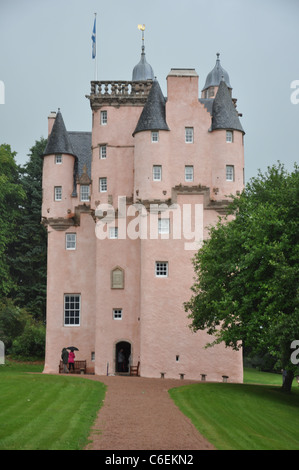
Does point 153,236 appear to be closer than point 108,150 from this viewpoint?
Yes

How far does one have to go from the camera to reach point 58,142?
58656 mm

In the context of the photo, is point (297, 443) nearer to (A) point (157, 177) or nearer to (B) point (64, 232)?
(A) point (157, 177)

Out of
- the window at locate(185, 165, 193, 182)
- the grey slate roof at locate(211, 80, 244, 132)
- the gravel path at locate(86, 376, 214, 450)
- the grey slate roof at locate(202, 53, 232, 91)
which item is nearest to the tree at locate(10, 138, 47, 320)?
the grey slate roof at locate(202, 53, 232, 91)

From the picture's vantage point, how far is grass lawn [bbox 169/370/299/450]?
2352 cm

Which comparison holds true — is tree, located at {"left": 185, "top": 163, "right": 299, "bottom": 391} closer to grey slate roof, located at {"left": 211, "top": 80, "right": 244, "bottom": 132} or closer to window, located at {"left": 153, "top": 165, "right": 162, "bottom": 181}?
window, located at {"left": 153, "top": 165, "right": 162, "bottom": 181}

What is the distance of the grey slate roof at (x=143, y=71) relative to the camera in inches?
2562

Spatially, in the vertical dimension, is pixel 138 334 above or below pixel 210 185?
below

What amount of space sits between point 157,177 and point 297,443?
99.8 ft

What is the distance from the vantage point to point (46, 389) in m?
34.3

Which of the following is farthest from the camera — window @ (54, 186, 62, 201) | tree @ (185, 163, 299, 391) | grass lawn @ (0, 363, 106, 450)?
window @ (54, 186, 62, 201)

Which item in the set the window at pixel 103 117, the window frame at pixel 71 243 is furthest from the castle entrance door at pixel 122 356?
the window at pixel 103 117

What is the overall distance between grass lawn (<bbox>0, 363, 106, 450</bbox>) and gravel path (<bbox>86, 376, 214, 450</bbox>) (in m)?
0.52

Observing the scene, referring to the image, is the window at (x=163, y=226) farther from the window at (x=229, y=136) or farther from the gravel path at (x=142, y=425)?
the gravel path at (x=142, y=425)
